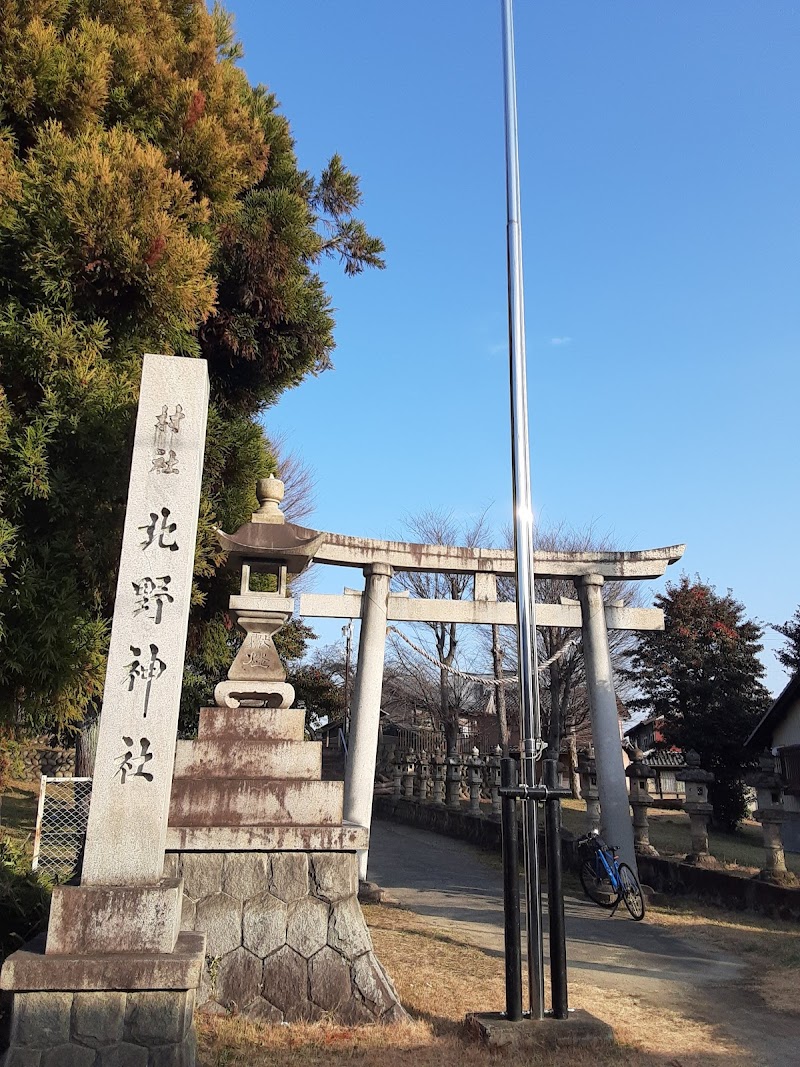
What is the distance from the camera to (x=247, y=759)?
5.98 m

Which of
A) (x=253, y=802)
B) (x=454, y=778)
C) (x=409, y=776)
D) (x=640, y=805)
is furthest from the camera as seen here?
(x=409, y=776)

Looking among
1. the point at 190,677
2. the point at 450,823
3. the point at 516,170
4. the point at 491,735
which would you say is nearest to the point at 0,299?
the point at 516,170

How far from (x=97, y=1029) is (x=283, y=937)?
189cm

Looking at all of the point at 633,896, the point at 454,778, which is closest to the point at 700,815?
the point at 633,896

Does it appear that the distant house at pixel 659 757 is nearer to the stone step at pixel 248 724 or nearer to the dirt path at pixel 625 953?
the dirt path at pixel 625 953

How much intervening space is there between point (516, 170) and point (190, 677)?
835cm

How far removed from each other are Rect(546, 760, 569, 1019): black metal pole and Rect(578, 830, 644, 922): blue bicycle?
571 cm

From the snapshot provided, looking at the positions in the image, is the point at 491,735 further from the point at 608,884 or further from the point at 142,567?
the point at 142,567

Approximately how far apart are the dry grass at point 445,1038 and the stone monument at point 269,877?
23 centimetres

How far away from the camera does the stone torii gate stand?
11086mm

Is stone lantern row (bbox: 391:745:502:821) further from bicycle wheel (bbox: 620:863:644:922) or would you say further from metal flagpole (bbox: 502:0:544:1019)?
metal flagpole (bbox: 502:0:544:1019)

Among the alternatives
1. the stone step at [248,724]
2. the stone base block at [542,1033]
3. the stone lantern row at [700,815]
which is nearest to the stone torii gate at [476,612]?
the stone lantern row at [700,815]

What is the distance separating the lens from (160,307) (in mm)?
6430

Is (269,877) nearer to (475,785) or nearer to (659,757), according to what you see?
(475,785)
